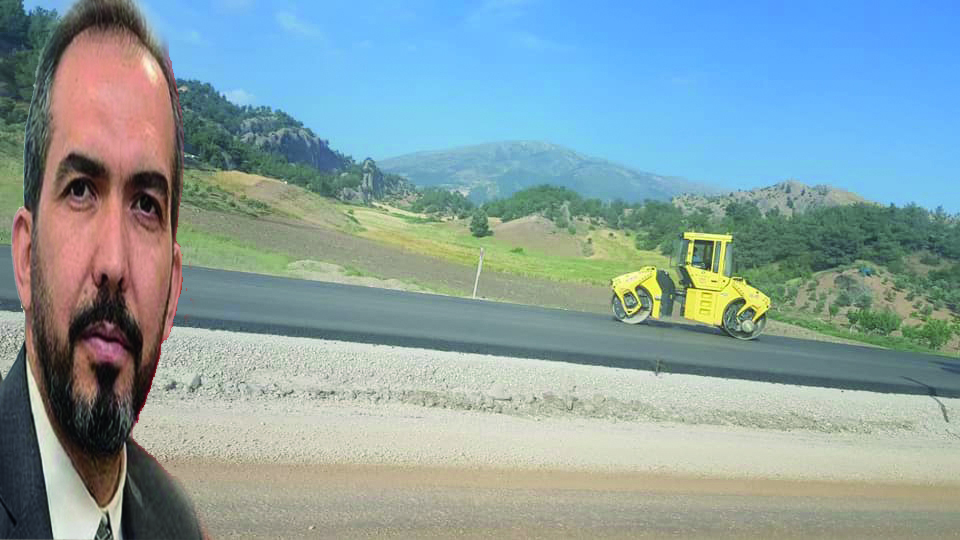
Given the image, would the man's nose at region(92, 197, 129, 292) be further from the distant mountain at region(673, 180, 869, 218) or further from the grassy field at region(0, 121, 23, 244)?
the distant mountain at region(673, 180, 869, 218)

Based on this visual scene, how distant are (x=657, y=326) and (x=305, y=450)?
16.9 meters

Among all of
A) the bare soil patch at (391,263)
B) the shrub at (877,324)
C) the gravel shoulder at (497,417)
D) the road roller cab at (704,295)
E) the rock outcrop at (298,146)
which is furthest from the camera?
the rock outcrop at (298,146)

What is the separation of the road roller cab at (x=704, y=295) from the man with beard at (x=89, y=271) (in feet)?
74.3

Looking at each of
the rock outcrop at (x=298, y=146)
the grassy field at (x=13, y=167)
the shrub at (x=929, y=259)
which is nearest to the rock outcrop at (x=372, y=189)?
the rock outcrop at (x=298, y=146)

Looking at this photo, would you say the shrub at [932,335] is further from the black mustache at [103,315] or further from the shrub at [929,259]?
the black mustache at [103,315]

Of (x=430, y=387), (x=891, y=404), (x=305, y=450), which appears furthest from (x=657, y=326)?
(x=305, y=450)

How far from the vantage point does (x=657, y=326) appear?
23438 mm

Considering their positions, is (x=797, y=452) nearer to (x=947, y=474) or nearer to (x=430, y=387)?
(x=947, y=474)

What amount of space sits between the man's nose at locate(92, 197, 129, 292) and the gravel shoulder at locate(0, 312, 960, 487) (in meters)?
6.99

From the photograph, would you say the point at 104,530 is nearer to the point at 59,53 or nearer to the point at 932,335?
the point at 59,53

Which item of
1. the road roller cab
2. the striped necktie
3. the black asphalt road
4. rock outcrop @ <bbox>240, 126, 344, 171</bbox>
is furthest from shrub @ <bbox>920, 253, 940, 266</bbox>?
the striped necktie

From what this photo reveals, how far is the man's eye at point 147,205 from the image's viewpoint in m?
0.69

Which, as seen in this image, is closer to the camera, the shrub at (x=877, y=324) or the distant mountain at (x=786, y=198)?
the shrub at (x=877, y=324)

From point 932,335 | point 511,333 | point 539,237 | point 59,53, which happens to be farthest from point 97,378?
point 539,237
